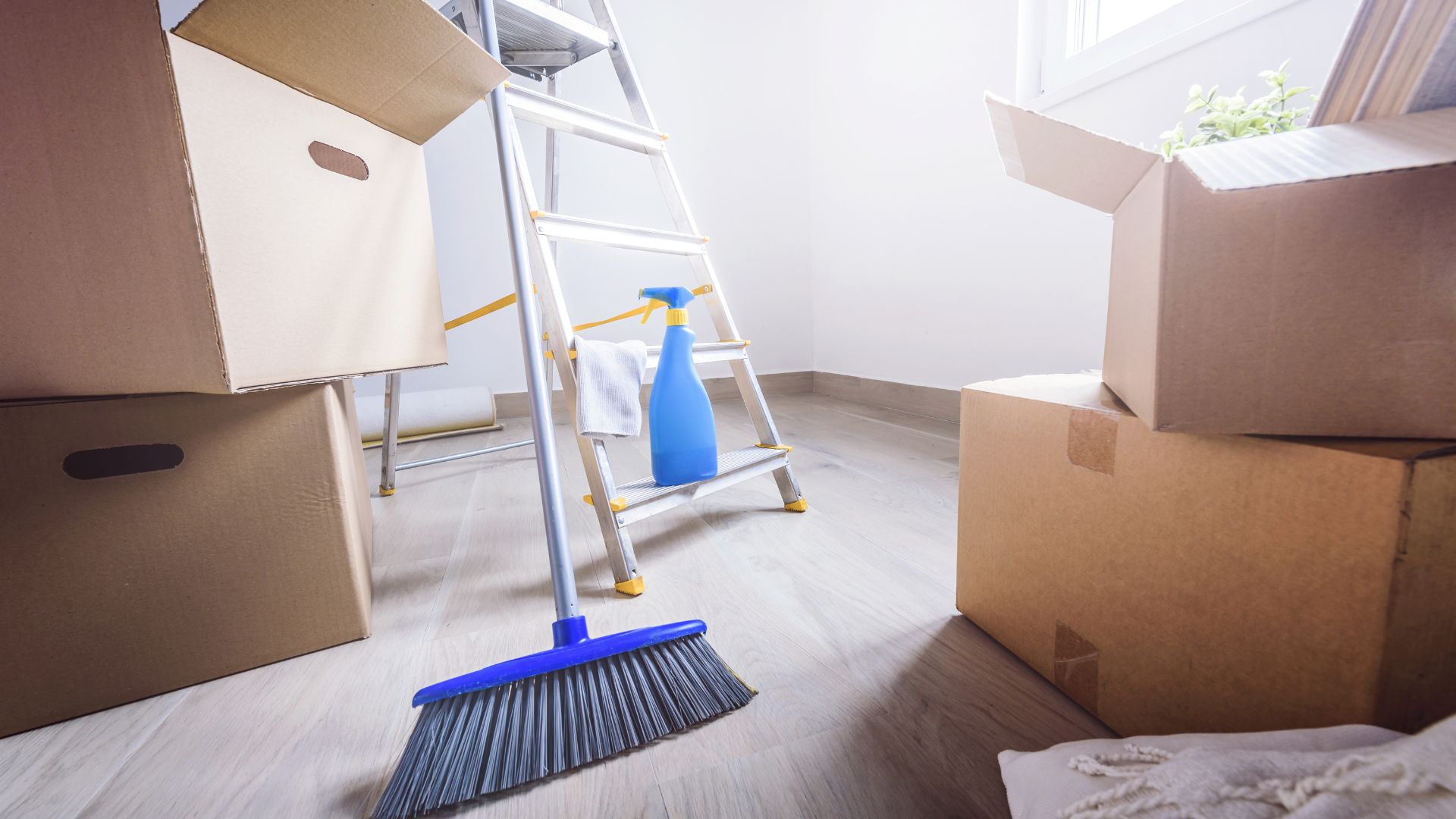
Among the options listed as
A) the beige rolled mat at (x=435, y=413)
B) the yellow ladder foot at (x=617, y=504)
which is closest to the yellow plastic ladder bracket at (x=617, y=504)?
the yellow ladder foot at (x=617, y=504)

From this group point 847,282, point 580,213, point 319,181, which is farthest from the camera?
point 847,282

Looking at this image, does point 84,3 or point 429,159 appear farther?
point 429,159

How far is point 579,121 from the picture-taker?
94 centimetres

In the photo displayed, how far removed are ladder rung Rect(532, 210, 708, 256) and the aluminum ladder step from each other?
0.89 ft

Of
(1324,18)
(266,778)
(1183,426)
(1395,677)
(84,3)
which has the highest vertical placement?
(1324,18)

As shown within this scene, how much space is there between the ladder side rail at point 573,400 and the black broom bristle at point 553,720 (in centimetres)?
23

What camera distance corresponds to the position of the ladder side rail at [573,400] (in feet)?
2.55

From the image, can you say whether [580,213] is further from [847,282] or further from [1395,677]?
[1395,677]

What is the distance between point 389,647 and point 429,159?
1796 mm

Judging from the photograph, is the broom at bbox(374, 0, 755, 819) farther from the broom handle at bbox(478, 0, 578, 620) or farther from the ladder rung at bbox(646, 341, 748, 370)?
the ladder rung at bbox(646, 341, 748, 370)

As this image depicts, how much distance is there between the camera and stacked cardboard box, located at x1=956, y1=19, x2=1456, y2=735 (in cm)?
30

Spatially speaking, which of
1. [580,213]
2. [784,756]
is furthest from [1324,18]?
[580,213]

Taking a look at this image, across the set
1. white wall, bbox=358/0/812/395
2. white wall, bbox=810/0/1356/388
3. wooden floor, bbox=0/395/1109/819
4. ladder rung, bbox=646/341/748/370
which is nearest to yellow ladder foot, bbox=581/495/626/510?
wooden floor, bbox=0/395/1109/819

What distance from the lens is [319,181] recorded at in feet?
2.10
